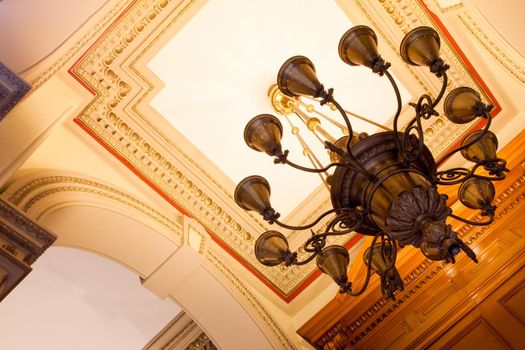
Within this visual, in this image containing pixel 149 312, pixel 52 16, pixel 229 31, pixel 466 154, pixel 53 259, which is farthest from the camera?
pixel 149 312

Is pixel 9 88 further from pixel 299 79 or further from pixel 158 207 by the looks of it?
pixel 158 207

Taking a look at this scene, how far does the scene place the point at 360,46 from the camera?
2352 millimetres

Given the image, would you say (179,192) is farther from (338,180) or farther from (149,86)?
(338,180)

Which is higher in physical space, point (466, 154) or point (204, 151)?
point (466, 154)

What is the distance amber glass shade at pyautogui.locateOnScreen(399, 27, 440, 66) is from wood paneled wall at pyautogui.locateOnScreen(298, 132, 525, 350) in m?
1.76

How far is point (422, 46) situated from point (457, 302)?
6.91 ft

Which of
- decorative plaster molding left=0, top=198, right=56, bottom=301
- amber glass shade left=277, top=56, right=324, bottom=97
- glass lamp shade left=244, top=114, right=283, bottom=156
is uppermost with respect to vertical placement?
amber glass shade left=277, top=56, right=324, bottom=97

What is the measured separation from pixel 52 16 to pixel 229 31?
1.43 m

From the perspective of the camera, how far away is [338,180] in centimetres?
262

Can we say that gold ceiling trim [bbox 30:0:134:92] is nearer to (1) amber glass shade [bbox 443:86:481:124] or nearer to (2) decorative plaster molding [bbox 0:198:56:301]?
(2) decorative plaster molding [bbox 0:198:56:301]

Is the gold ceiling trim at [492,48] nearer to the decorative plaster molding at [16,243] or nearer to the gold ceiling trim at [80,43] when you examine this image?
the gold ceiling trim at [80,43]

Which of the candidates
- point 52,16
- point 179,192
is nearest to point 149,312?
point 179,192

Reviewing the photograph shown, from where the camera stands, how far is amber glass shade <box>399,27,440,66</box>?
2.40 metres

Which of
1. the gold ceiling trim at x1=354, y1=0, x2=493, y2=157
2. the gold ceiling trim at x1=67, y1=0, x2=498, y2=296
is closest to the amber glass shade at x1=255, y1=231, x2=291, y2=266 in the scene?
the gold ceiling trim at x1=67, y1=0, x2=498, y2=296
